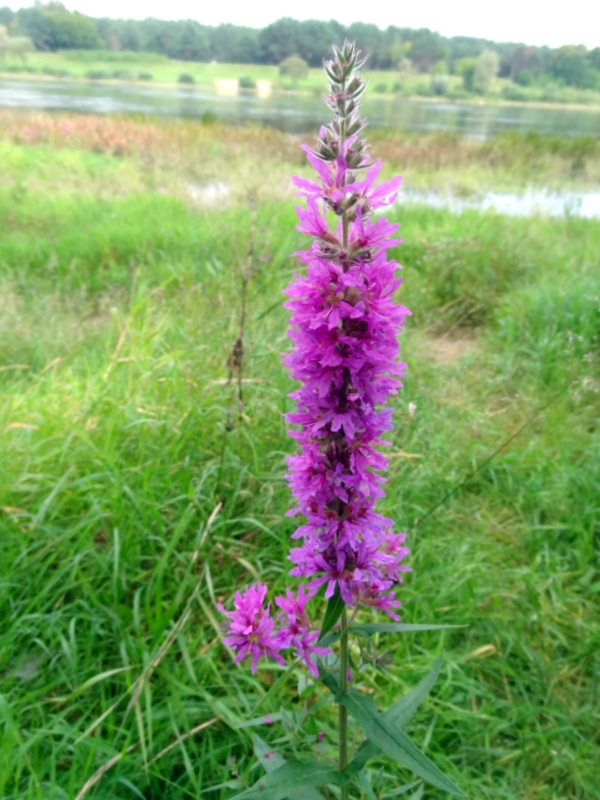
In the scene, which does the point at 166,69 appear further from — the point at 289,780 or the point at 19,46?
the point at 289,780

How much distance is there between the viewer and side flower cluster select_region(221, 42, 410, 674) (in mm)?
987

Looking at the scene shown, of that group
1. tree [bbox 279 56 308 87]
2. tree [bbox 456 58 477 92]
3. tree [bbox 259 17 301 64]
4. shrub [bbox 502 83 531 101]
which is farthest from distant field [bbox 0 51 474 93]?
tree [bbox 279 56 308 87]

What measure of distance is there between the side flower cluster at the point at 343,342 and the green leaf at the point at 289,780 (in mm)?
368

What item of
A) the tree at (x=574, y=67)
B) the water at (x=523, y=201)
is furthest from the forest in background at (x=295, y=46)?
the water at (x=523, y=201)

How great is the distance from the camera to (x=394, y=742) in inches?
40.2

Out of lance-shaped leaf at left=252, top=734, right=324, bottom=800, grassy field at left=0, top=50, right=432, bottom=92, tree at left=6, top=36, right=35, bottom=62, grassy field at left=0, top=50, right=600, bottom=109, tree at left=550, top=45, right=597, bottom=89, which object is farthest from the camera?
grassy field at left=0, top=50, right=432, bottom=92

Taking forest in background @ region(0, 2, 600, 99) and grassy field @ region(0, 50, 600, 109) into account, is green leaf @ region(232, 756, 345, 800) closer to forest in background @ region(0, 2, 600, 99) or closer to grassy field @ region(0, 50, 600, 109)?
forest in background @ region(0, 2, 600, 99)

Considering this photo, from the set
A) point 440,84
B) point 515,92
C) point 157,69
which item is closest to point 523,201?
point 440,84

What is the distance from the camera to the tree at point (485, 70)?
132ft

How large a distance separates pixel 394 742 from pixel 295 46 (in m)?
40.4

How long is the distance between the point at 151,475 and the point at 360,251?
1.92 meters

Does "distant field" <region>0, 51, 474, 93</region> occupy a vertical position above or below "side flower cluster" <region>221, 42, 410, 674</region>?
above

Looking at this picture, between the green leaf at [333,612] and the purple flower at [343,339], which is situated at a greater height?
the purple flower at [343,339]

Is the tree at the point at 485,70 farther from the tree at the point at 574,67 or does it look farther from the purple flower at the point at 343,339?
the purple flower at the point at 343,339
